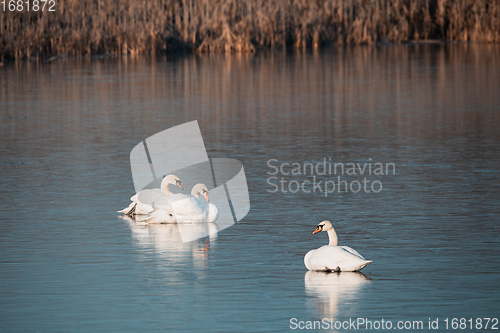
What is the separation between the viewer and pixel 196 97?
22.3 meters

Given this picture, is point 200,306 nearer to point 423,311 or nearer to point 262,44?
point 423,311

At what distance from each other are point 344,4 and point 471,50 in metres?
5.49

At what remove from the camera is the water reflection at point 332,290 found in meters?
7.15

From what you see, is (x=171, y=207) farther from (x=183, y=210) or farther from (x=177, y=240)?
(x=177, y=240)

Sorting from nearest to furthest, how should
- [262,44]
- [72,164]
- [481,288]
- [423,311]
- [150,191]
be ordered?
[423,311] → [481,288] → [150,191] → [72,164] → [262,44]

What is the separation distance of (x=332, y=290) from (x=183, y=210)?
8.94 feet

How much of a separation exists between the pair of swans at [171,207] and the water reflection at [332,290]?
2.21 m

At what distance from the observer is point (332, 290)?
7.62 metres

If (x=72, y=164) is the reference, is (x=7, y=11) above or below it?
above

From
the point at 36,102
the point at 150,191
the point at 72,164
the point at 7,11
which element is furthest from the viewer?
the point at 7,11

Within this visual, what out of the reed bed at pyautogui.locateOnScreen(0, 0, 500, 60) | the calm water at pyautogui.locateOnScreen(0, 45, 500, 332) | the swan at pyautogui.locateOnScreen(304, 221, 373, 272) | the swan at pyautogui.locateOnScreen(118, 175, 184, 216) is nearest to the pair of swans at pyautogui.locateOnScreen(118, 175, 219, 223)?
the swan at pyautogui.locateOnScreen(118, 175, 184, 216)

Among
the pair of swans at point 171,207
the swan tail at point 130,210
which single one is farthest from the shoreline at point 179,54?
the pair of swans at point 171,207

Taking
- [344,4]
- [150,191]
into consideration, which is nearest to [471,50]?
[344,4]

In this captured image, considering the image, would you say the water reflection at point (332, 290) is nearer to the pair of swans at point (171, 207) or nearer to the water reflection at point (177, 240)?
the water reflection at point (177, 240)
